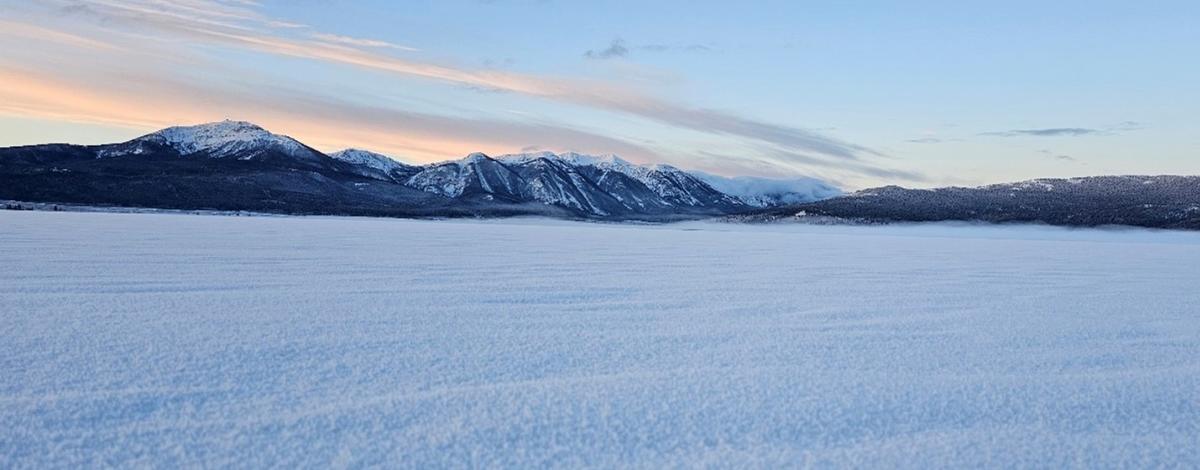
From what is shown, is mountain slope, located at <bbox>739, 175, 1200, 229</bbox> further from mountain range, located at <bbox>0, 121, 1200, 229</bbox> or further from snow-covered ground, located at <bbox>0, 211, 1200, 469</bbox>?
snow-covered ground, located at <bbox>0, 211, 1200, 469</bbox>

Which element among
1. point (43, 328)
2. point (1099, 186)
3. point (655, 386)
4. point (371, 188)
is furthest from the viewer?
point (371, 188)

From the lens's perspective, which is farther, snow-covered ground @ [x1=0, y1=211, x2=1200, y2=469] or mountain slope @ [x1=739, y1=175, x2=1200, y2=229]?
mountain slope @ [x1=739, y1=175, x2=1200, y2=229]

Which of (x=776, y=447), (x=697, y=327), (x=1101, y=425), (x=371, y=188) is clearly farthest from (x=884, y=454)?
(x=371, y=188)

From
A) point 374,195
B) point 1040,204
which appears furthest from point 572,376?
point 374,195

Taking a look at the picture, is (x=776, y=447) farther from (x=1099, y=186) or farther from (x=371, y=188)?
(x=371, y=188)

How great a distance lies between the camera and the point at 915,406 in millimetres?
3861

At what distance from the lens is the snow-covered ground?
3.19 m

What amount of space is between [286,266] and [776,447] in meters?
8.49

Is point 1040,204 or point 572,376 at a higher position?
point 1040,204

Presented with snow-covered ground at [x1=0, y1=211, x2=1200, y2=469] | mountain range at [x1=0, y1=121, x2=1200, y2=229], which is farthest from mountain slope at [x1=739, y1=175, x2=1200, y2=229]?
snow-covered ground at [x1=0, y1=211, x2=1200, y2=469]

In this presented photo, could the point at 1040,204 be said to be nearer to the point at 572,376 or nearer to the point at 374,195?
the point at 572,376

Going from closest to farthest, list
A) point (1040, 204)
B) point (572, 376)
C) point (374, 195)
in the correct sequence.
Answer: point (572, 376)
point (1040, 204)
point (374, 195)

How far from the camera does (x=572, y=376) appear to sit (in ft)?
14.0

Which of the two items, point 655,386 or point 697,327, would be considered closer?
point 655,386
